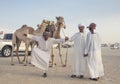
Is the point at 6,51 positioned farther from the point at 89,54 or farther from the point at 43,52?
the point at 89,54

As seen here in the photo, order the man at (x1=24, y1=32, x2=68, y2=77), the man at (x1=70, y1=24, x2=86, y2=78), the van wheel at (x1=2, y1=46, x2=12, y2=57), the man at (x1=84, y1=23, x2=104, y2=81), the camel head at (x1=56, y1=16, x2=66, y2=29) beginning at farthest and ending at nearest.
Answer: the van wheel at (x1=2, y1=46, x2=12, y2=57) → the camel head at (x1=56, y1=16, x2=66, y2=29) → the man at (x1=24, y1=32, x2=68, y2=77) → the man at (x1=70, y1=24, x2=86, y2=78) → the man at (x1=84, y1=23, x2=104, y2=81)

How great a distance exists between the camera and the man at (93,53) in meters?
10.8

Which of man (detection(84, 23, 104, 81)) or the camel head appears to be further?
the camel head

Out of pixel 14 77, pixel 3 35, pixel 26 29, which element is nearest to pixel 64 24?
pixel 26 29

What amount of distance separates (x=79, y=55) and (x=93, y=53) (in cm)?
78

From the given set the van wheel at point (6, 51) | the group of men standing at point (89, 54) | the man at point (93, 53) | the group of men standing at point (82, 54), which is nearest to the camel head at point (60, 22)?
the group of men standing at point (82, 54)

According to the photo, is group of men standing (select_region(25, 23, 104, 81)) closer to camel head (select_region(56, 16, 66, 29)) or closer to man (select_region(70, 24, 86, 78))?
man (select_region(70, 24, 86, 78))

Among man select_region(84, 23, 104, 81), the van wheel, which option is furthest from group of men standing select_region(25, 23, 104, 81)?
the van wheel

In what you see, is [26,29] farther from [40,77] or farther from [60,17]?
[40,77]

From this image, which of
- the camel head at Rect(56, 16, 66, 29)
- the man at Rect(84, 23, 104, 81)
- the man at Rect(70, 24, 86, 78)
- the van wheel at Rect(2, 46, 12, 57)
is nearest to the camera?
the man at Rect(84, 23, 104, 81)

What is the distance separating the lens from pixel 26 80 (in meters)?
10.7

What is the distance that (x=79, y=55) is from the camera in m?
11.5

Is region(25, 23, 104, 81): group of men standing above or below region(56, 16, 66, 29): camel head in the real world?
below

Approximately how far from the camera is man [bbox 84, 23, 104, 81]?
10844 mm
